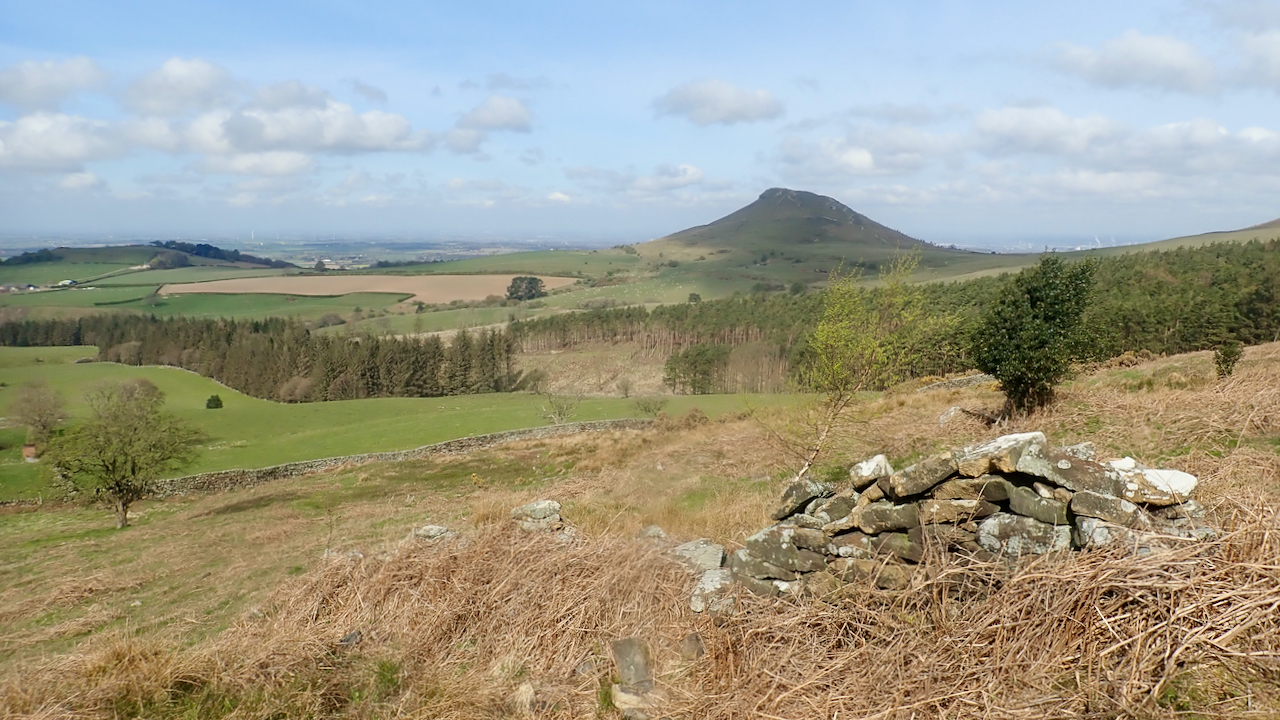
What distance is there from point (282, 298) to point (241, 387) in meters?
75.9

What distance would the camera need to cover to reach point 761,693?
21.6 feet

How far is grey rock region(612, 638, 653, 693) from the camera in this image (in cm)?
731

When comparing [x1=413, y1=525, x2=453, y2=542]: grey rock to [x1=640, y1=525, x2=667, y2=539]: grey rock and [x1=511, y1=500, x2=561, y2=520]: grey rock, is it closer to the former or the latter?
[x1=511, y1=500, x2=561, y2=520]: grey rock

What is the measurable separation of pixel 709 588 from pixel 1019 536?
3941mm

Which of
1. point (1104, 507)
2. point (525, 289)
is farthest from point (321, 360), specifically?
point (1104, 507)

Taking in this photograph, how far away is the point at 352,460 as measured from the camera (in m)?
43.1

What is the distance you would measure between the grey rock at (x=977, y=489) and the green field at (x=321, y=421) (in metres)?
25.5

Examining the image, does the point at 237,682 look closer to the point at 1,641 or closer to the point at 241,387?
the point at 1,641

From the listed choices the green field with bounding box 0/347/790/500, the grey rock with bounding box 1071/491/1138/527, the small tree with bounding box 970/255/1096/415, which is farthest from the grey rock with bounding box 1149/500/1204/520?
the green field with bounding box 0/347/790/500

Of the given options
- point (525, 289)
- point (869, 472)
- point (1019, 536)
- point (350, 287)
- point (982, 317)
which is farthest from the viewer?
point (525, 289)

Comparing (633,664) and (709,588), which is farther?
(709,588)

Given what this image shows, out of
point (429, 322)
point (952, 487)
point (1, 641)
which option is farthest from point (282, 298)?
point (952, 487)

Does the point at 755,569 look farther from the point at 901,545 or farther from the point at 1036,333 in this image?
the point at 1036,333

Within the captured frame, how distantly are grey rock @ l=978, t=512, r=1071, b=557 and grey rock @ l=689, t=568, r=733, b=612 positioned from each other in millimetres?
3323
